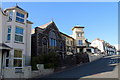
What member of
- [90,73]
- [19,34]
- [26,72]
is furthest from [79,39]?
[26,72]

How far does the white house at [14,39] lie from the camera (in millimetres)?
16094

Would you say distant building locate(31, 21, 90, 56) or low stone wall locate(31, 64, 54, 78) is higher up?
distant building locate(31, 21, 90, 56)

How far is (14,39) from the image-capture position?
55.8 ft

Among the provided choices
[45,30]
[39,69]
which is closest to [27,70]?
[39,69]

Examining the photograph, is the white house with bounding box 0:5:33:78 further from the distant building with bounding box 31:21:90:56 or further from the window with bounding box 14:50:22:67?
the distant building with bounding box 31:21:90:56

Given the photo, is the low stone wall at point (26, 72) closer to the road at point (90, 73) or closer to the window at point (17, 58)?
the road at point (90, 73)

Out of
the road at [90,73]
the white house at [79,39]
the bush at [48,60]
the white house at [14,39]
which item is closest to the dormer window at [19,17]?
the white house at [14,39]

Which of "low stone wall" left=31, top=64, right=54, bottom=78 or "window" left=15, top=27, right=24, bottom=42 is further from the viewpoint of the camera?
"window" left=15, top=27, right=24, bottom=42

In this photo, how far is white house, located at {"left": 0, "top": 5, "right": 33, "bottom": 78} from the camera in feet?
52.8

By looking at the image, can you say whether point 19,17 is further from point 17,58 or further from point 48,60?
point 48,60

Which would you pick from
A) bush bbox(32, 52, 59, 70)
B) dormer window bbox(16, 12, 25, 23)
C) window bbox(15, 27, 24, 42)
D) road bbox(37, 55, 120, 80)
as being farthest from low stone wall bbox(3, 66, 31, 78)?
dormer window bbox(16, 12, 25, 23)

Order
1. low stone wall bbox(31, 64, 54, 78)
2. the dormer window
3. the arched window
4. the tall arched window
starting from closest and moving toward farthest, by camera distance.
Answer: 1. low stone wall bbox(31, 64, 54, 78)
2. the dormer window
3. the arched window
4. the tall arched window

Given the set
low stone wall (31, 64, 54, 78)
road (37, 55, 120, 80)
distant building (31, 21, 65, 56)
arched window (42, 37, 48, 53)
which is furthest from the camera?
arched window (42, 37, 48, 53)

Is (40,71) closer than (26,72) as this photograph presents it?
No
